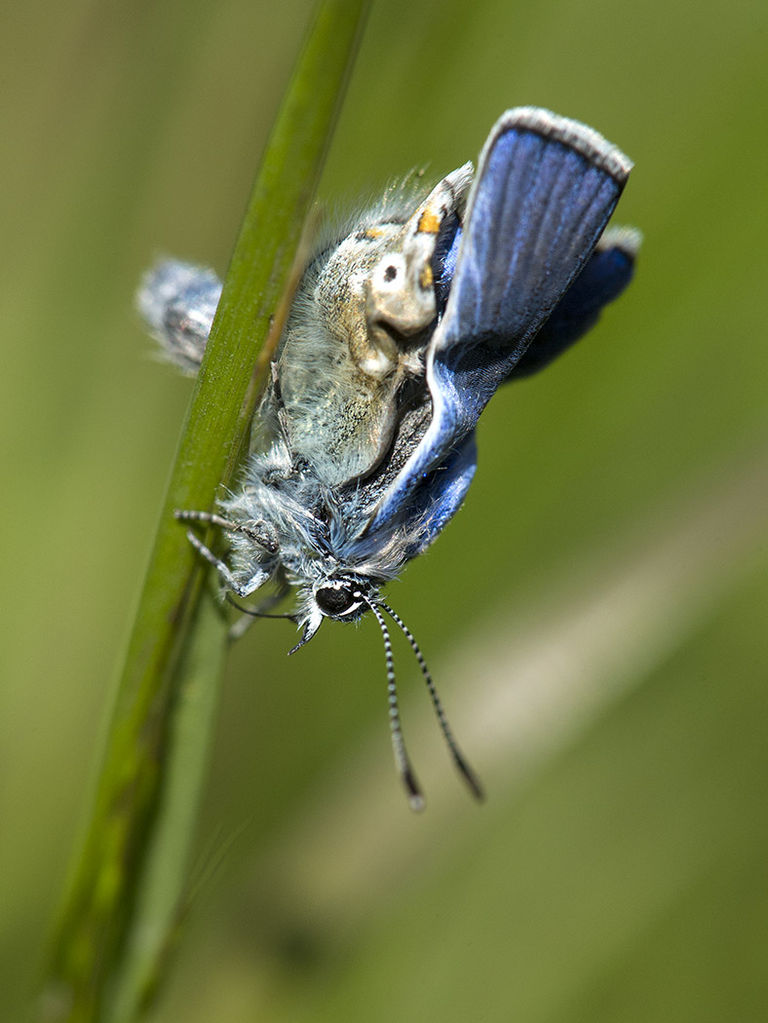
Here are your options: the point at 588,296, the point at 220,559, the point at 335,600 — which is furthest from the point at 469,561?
the point at 220,559

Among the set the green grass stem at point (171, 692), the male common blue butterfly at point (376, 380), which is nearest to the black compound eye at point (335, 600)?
the male common blue butterfly at point (376, 380)

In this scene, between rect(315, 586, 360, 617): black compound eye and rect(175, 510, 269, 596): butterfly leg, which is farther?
rect(315, 586, 360, 617): black compound eye

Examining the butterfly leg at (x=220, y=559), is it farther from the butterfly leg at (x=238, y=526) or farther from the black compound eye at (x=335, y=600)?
the black compound eye at (x=335, y=600)

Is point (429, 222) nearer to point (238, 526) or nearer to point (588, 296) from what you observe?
point (588, 296)

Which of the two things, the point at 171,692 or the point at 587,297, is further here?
the point at 587,297

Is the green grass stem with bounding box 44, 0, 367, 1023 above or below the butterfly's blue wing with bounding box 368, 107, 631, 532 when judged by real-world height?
below

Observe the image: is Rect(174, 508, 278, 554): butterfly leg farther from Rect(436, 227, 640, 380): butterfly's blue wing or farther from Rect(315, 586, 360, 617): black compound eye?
Rect(436, 227, 640, 380): butterfly's blue wing

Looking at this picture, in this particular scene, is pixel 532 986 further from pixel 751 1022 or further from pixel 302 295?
pixel 302 295

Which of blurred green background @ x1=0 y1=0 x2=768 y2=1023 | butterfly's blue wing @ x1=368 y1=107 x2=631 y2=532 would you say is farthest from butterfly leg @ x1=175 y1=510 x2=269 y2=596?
blurred green background @ x1=0 y1=0 x2=768 y2=1023
